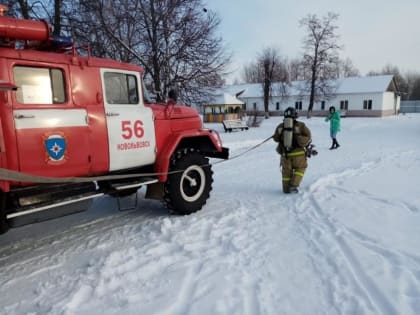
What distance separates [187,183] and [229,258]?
211 cm

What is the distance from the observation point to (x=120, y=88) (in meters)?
4.88

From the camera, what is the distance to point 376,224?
4906 millimetres

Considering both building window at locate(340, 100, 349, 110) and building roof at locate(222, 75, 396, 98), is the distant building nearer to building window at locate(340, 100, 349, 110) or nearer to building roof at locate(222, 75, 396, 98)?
building roof at locate(222, 75, 396, 98)

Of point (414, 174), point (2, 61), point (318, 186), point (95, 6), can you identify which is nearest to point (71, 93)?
point (2, 61)

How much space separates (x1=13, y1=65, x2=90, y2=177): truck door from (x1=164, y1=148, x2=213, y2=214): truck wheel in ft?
5.03

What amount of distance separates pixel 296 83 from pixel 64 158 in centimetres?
5779

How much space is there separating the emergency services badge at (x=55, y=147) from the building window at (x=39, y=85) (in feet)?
1.43

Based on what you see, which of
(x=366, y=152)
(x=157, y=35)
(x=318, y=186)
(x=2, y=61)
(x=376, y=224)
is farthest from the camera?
(x=157, y=35)

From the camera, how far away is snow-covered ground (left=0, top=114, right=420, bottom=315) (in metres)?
3.16

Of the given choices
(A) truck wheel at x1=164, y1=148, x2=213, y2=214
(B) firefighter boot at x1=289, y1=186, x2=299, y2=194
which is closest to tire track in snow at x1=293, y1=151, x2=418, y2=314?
(B) firefighter boot at x1=289, y1=186, x2=299, y2=194

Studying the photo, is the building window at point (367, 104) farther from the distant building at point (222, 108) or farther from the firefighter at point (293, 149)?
the firefighter at point (293, 149)

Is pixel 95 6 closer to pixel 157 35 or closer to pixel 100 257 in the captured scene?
pixel 157 35

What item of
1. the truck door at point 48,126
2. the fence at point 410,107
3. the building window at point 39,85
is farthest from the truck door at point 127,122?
the fence at point 410,107

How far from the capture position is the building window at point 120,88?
4711 millimetres
